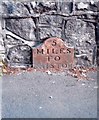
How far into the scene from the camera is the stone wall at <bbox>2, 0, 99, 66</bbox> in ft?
23.2

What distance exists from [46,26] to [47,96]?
6.26 feet

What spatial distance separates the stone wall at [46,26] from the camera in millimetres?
7064

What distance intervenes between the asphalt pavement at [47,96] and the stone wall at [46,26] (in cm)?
57

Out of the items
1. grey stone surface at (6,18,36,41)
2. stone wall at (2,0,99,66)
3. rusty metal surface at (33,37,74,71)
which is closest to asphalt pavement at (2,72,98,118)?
rusty metal surface at (33,37,74,71)

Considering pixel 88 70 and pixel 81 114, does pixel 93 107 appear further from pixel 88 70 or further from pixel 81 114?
pixel 88 70

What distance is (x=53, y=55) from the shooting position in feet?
23.3

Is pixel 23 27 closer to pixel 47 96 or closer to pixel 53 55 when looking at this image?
pixel 53 55

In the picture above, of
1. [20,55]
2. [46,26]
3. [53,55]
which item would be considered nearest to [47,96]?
[53,55]

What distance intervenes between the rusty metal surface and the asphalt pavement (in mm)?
342

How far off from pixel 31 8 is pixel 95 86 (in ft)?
6.33

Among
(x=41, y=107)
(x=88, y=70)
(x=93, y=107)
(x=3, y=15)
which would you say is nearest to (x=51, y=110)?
(x=41, y=107)

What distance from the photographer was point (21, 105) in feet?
17.1

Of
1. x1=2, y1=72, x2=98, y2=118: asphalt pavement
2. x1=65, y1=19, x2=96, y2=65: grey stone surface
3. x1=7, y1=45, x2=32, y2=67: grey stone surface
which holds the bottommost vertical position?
x1=2, y1=72, x2=98, y2=118: asphalt pavement

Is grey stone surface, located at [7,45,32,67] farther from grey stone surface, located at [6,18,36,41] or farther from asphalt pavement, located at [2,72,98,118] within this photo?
asphalt pavement, located at [2,72,98,118]
